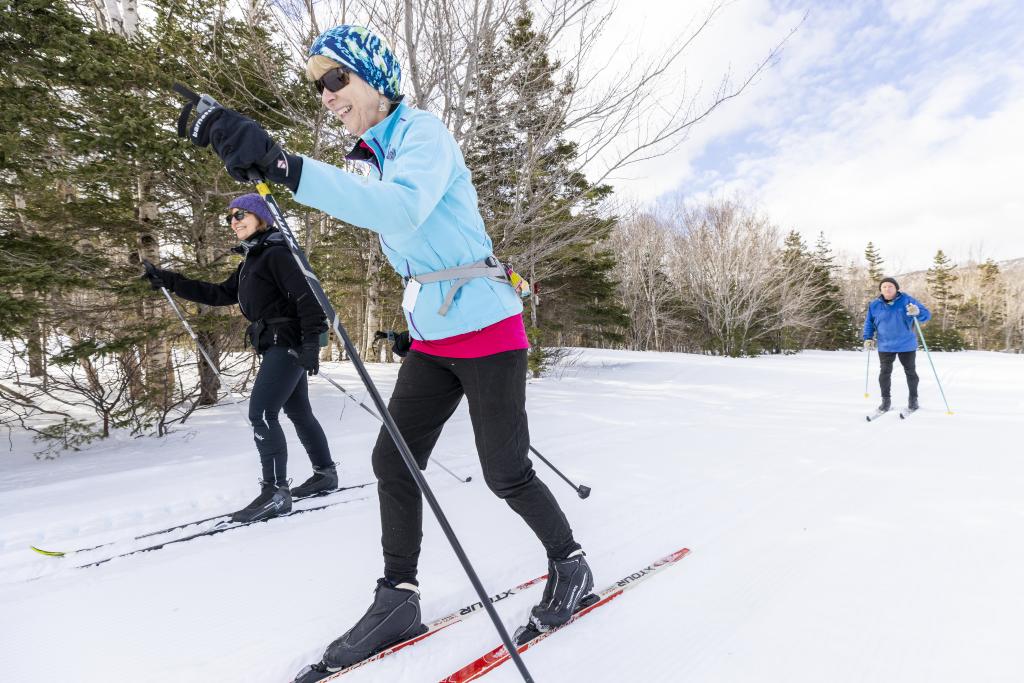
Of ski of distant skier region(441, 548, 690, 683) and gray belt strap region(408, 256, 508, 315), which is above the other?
gray belt strap region(408, 256, 508, 315)

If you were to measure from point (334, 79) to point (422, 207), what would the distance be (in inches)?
23.3

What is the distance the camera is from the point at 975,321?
46094 mm

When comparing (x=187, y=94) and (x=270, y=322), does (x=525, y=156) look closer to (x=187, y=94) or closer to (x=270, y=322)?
(x=270, y=322)

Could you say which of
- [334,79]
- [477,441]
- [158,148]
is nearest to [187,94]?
[334,79]

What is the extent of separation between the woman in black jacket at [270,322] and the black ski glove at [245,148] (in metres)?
1.90

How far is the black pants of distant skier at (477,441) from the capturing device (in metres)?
1.78

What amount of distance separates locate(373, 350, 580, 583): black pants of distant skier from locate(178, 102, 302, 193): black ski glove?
830 mm

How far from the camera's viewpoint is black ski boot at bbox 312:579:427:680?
1.70 meters

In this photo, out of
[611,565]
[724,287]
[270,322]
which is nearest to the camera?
[611,565]

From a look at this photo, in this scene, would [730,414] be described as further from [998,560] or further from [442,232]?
[442,232]

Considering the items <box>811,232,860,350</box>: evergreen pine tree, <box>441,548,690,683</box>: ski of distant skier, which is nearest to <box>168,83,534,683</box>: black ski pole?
<box>441,548,690,683</box>: ski of distant skier

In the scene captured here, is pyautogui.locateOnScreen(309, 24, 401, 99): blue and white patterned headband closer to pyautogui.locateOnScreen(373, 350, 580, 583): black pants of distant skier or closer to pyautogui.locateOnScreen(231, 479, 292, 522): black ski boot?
pyautogui.locateOnScreen(373, 350, 580, 583): black pants of distant skier

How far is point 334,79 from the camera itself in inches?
62.1

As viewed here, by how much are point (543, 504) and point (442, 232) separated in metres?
1.05
